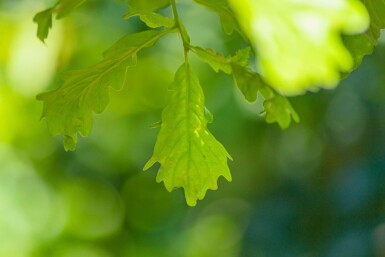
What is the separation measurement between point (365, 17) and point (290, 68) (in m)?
0.05

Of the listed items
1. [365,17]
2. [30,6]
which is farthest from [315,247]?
[365,17]

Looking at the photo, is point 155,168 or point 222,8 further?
point 155,168

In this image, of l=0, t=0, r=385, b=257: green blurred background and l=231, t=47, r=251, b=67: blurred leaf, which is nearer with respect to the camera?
l=231, t=47, r=251, b=67: blurred leaf

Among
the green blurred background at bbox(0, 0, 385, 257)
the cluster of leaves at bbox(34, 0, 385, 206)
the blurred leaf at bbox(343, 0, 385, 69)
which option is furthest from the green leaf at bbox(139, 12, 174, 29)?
the green blurred background at bbox(0, 0, 385, 257)

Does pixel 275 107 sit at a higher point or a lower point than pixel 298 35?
lower

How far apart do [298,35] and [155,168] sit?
181 centimetres

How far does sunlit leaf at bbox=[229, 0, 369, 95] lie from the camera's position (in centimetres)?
37

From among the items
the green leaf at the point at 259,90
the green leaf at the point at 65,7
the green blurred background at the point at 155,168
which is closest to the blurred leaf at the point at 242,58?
the green leaf at the point at 259,90

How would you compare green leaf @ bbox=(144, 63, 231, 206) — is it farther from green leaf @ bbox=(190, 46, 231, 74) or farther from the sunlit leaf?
the sunlit leaf

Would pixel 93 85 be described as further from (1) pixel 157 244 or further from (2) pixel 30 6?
(1) pixel 157 244

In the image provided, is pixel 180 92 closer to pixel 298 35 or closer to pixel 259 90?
pixel 259 90

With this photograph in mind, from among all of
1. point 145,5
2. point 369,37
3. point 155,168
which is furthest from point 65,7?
point 155,168

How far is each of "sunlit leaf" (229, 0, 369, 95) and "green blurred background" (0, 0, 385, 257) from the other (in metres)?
1.48

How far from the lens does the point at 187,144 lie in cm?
59
